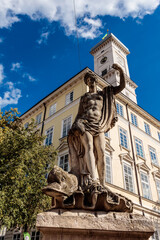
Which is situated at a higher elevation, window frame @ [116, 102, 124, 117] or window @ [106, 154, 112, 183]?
window frame @ [116, 102, 124, 117]

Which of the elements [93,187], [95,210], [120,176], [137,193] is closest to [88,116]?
[93,187]

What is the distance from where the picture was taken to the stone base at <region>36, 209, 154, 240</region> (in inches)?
115

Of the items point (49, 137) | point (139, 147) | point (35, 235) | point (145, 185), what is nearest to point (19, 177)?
point (35, 235)

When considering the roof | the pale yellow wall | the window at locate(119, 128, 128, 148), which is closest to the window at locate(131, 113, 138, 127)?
the pale yellow wall

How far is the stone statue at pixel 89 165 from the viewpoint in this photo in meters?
3.22

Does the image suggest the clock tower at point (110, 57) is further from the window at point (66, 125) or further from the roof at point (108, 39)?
the window at point (66, 125)

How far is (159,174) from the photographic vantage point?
925 inches

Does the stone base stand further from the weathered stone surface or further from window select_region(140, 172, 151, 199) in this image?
window select_region(140, 172, 151, 199)

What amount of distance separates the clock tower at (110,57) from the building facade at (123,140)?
843 centimetres

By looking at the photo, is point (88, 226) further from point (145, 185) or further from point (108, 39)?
point (108, 39)

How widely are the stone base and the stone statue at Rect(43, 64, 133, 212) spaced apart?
180 millimetres

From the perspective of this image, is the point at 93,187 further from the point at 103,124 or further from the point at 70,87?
the point at 70,87

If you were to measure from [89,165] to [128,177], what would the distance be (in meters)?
16.6

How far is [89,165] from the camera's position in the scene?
12.6 ft
